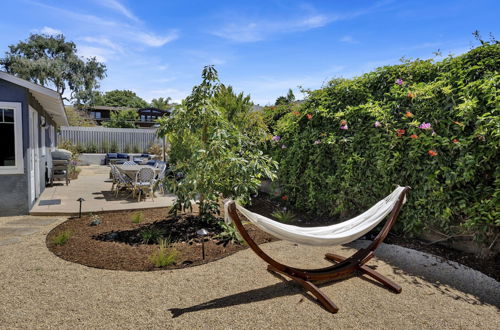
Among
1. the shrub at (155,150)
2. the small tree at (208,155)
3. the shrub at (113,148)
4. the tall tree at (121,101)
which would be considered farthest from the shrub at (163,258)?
the tall tree at (121,101)

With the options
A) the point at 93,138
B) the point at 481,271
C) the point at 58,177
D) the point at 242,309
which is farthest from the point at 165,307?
the point at 93,138

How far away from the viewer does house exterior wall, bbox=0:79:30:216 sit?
5797 mm

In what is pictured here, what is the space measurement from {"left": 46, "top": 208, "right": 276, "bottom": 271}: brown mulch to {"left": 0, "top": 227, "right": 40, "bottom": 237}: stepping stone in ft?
1.15

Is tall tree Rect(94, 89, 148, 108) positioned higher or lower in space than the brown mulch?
higher

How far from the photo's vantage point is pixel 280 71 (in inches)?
380

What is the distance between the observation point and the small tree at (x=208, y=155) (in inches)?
183

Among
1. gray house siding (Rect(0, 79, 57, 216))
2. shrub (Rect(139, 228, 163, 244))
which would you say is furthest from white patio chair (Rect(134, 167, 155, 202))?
shrub (Rect(139, 228, 163, 244))

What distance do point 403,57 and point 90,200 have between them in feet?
23.2

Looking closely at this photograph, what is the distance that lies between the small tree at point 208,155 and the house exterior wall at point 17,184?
2.82m

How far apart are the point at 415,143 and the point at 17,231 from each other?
20.0 ft

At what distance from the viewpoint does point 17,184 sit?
5898 mm

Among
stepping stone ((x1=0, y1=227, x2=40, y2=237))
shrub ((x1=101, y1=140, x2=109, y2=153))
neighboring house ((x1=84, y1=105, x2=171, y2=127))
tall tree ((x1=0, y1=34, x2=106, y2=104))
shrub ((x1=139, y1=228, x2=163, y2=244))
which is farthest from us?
neighboring house ((x1=84, y1=105, x2=171, y2=127))

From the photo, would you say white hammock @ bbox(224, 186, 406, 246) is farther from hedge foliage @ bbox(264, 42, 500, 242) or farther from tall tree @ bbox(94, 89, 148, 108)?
tall tree @ bbox(94, 89, 148, 108)

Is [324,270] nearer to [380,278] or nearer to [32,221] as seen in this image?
[380,278]
